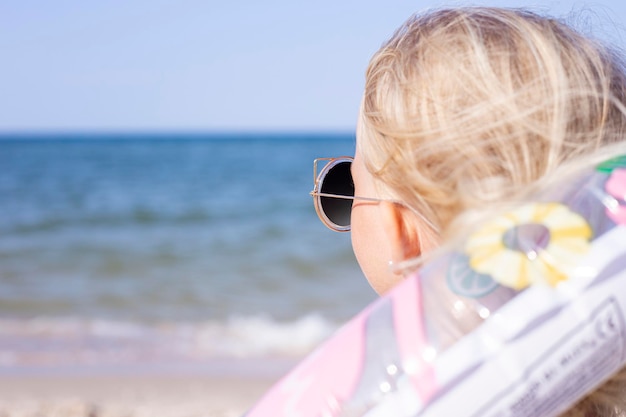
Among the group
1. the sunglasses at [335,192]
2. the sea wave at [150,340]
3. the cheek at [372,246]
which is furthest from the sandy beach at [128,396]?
the cheek at [372,246]

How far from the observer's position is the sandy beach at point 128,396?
366 cm

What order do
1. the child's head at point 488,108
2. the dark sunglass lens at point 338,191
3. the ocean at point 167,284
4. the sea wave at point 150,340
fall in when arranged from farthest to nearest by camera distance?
the ocean at point 167,284
the sea wave at point 150,340
the dark sunglass lens at point 338,191
the child's head at point 488,108

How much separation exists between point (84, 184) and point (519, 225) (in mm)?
15090

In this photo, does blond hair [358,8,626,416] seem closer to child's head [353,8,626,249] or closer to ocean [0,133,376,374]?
child's head [353,8,626,249]

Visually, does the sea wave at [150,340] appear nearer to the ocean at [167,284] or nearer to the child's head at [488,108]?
the ocean at [167,284]

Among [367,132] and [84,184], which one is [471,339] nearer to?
[367,132]

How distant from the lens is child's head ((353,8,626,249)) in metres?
1.04

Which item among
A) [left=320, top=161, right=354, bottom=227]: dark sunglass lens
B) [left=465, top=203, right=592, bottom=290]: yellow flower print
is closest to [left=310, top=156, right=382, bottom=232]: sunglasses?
[left=320, top=161, right=354, bottom=227]: dark sunglass lens

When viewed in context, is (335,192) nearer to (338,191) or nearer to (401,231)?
(338,191)

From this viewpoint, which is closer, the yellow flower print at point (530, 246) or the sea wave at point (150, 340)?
the yellow flower print at point (530, 246)

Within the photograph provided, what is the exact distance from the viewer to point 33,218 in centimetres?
996

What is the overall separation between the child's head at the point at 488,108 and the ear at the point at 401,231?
0.13 ft

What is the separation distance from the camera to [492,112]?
1.03 meters

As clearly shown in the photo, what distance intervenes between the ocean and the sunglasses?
3.01 meters
